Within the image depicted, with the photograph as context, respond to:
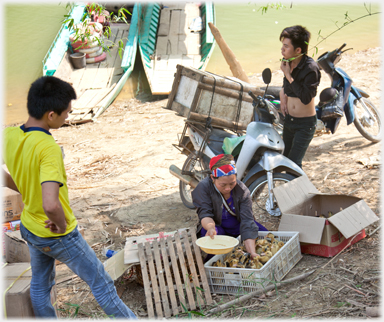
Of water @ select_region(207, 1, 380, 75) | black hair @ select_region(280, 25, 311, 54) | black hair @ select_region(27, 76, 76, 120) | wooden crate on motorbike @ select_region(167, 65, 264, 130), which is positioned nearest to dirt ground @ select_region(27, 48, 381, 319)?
wooden crate on motorbike @ select_region(167, 65, 264, 130)

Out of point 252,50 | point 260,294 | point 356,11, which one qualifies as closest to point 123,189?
point 260,294

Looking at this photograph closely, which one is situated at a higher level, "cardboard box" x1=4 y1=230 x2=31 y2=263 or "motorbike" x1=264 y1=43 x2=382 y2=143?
"motorbike" x1=264 y1=43 x2=382 y2=143

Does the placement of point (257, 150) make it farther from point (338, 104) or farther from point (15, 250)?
point (15, 250)

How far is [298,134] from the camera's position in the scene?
4.57 metres

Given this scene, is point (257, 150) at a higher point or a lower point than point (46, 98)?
lower

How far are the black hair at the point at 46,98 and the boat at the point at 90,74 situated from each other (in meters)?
7.00

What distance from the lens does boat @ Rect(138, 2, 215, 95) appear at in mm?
11383

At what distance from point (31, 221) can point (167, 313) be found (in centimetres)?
155

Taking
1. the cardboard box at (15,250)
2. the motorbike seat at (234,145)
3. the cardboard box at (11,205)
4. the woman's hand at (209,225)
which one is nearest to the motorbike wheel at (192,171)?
the motorbike seat at (234,145)

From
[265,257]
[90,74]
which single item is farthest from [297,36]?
[90,74]

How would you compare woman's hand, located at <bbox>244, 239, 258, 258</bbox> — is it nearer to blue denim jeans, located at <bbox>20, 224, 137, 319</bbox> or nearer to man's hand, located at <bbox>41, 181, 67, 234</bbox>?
blue denim jeans, located at <bbox>20, 224, 137, 319</bbox>

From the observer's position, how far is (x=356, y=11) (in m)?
16.9

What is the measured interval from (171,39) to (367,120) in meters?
8.19

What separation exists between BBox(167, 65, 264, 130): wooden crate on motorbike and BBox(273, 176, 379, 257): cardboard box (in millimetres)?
1247
